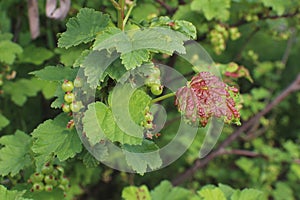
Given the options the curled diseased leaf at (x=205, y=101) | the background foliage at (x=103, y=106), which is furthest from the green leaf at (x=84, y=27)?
the curled diseased leaf at (x=205, y=101)

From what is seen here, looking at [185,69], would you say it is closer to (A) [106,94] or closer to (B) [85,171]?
(B) [85,171]

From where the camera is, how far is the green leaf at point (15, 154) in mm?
1837

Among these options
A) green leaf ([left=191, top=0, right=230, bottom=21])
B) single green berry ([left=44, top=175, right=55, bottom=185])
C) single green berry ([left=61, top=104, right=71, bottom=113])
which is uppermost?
single green berry ([left=61, top=104, right=71, bottom=113])

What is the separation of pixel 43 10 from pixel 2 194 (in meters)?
1.52

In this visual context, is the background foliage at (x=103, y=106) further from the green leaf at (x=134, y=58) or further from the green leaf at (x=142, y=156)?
the green leaf at (x=142, y=156)

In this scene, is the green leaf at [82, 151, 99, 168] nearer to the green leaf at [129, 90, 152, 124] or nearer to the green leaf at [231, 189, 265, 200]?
the green leaf at [129, 90, 152, 124]

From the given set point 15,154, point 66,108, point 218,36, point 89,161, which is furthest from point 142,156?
point 218,36

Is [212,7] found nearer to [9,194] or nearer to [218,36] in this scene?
[218,36]

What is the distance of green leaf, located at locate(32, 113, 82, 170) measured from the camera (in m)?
1.59

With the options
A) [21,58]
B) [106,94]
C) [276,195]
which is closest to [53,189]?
[106,94]

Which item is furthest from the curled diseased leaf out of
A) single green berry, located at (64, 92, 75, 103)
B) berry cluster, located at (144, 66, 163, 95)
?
single green berry, located at (64, 92, 75, 103)

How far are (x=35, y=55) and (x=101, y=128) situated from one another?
1.33 metres

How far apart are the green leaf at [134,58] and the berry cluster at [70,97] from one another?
0.22 m

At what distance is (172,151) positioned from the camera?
3.10m
